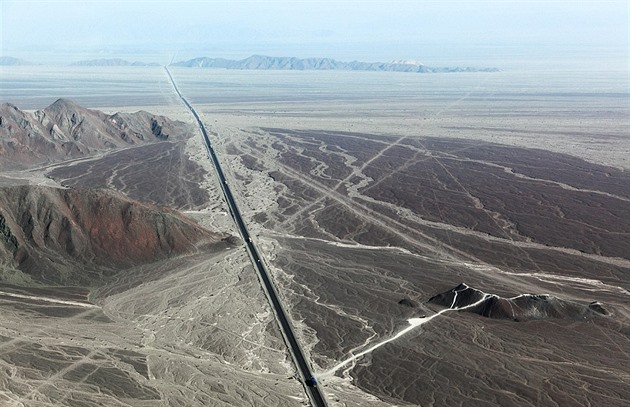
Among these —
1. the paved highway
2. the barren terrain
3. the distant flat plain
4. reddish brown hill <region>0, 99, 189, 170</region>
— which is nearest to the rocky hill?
the barren terrain

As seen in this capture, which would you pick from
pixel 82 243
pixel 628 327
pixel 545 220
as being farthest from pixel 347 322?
pixel 545 220

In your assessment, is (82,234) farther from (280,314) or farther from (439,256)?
(439,256)

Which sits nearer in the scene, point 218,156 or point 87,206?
point 87,206

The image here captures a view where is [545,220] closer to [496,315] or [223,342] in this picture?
[496,315]

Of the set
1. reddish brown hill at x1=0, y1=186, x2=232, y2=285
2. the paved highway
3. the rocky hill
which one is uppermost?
reddish brown hill at x1=0, y1=186, x2=232, y2=285

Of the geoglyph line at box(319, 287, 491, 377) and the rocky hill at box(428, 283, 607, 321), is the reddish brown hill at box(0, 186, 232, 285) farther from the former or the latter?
the rocky hill at box(428, 283, 607, 321)

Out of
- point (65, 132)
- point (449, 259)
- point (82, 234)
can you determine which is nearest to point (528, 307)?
point (449, 259)

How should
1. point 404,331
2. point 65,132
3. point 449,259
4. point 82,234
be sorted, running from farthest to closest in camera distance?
point 65,132
point 449,259
point 82,234
point 404,331
